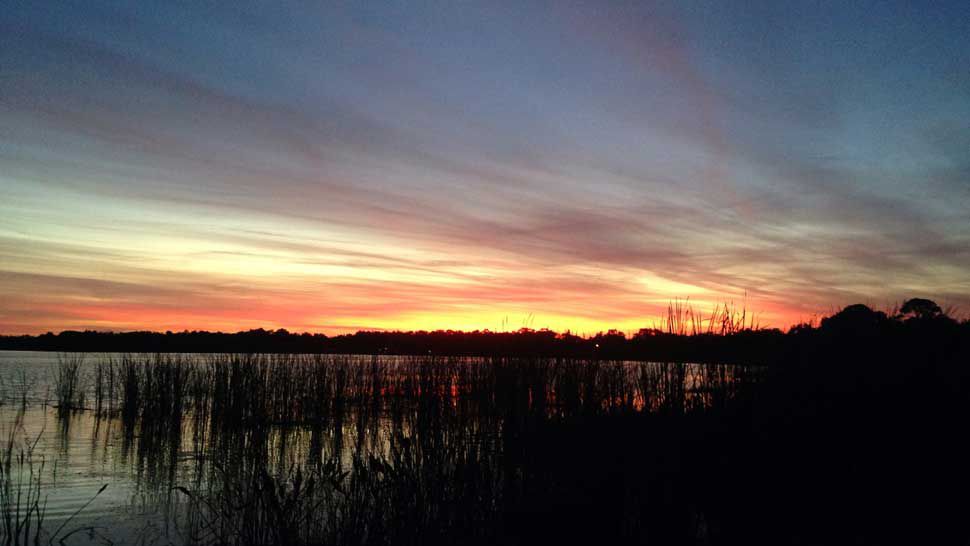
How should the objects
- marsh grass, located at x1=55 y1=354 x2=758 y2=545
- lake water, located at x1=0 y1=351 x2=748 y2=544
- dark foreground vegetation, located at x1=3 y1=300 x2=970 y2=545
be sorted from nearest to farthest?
1. marsh grass, located at x1=55 y1=354 x2=758 y2=545
2. dark foreground vegetation, located at x1=3 y1=300 x2=970 y2=545
3. lake water, located at x1=0 y1=351 x2=748 y2=544

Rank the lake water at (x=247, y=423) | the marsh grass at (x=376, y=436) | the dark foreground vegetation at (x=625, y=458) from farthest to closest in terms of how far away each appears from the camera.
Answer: the lake water at (x=247, y=423)
the dark foreground vegetation at (x=625, y=458)
the marsh grass at (x=376, y=436)

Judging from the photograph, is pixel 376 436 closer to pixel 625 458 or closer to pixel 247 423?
pixel 247 423

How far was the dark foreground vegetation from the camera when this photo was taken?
572 centimetres

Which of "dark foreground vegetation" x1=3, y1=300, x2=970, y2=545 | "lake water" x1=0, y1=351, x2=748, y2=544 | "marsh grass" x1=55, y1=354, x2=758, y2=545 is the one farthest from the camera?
"lake water" x1=0, y1=351, x2=748, y2=544

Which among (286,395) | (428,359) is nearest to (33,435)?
(286,395)

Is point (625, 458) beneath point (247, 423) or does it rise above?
above

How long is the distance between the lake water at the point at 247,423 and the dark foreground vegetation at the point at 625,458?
78mm

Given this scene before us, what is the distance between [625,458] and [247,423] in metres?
9.35

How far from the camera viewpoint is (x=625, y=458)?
7.10 meters

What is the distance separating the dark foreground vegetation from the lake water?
3.1 inches

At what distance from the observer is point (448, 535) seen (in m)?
5.29

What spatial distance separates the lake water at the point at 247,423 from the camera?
7344 millimetres

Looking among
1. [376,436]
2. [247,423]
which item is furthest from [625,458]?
[247,423]

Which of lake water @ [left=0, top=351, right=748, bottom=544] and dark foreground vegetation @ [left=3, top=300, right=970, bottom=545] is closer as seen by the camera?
dark foreground vegetation @ [left=3, top=300, right=970, bottom=545]
